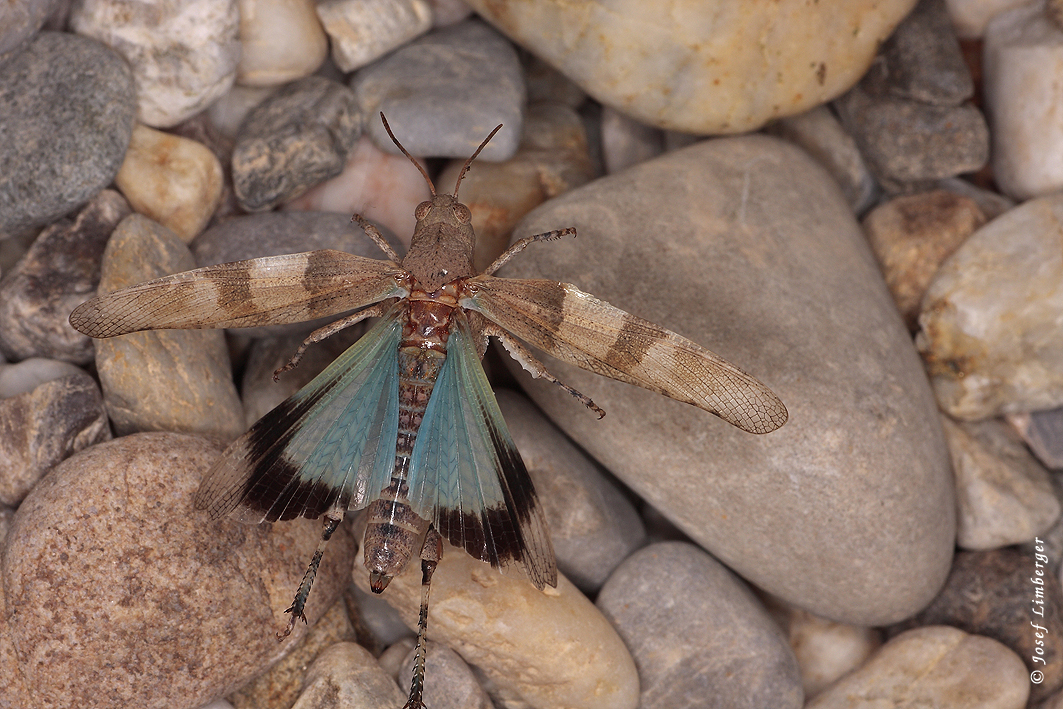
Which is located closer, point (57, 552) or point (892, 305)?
point (57, 552)

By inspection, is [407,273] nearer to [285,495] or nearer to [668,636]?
[285,495]

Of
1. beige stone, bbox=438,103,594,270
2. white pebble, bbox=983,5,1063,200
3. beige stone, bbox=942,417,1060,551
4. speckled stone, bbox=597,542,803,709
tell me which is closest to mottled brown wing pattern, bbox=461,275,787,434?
beige stone, bbox=438,103,594,270

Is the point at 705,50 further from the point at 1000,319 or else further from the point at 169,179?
the point at 169,179

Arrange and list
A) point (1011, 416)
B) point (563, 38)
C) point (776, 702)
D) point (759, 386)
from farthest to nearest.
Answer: point (1011, 416) < point (563, 38) < point (776, 702) < point (759, 386)

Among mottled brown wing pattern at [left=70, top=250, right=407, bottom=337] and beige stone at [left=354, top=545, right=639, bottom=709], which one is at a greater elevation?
mottled brown wing pattern at [left=70, top=250, right=407, bottom=337]

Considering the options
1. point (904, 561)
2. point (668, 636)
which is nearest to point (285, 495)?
point (668, 636)

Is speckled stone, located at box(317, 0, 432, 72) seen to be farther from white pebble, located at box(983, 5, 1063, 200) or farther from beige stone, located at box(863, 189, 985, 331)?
white pebble, located at box(983, 5, 1063, 200)

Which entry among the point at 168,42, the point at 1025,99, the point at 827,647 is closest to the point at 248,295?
the point at 168,42
